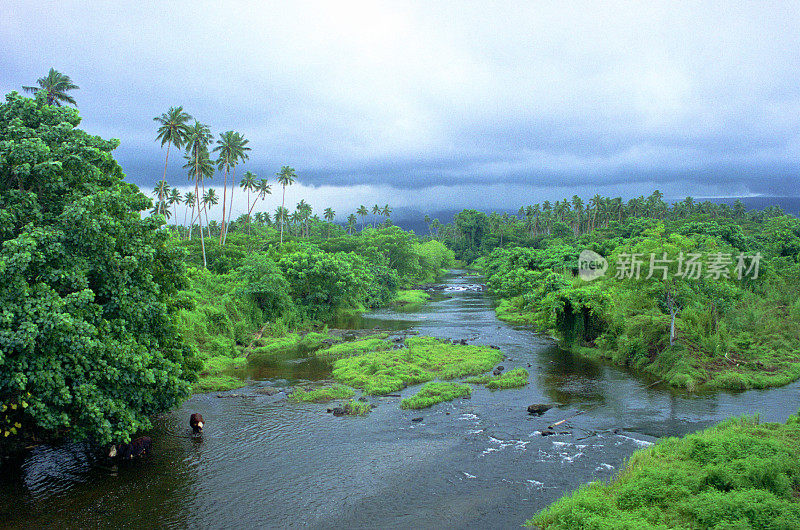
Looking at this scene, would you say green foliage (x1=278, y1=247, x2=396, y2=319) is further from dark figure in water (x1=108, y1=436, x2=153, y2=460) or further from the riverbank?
dark figure in water (x1=108, y1=436, x2=153, y2=460)

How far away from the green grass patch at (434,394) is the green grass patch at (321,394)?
3.84 metres

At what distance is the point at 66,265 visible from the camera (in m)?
16.7

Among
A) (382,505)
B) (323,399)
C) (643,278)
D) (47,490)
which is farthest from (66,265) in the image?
(643,278)

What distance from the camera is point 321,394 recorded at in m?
28.2

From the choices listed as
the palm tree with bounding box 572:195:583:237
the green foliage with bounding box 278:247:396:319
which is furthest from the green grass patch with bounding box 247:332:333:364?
the palm tree with bounding box 572:195:583:237

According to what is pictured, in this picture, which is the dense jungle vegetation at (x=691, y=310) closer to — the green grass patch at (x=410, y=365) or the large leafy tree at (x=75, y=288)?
the green grass patch at (x=410, y=365)

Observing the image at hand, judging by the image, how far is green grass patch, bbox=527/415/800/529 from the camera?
12695mm

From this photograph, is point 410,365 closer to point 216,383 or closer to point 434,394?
point 434,394

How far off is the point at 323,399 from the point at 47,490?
13.3m

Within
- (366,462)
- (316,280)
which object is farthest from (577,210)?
(366,462)

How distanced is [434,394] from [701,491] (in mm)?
14825

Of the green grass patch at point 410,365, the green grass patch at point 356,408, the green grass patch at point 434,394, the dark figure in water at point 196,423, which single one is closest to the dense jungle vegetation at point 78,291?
the dark figure in water at point 196,423

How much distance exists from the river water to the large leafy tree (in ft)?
7.13

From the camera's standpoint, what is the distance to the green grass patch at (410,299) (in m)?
71.9
